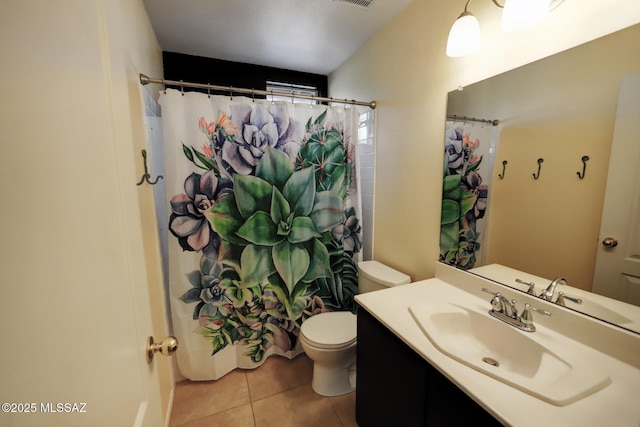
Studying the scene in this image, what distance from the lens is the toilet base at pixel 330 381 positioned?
5.29 feet

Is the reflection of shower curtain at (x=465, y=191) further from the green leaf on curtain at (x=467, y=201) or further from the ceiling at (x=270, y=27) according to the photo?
the ceiling at (x=270, y=27)

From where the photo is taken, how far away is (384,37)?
5.71 ft

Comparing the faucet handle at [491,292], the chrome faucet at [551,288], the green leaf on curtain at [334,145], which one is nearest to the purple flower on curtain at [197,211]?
the green leaf on curtain at [334,145]

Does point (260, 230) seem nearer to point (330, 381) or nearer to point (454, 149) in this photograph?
point (330, 381)

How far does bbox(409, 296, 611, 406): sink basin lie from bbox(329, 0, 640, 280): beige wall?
445 mm

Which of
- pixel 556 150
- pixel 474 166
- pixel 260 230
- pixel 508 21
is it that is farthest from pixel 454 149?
pixel 260 230

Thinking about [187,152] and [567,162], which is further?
[187,152]

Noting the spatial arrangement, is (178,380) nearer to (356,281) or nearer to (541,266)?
(356,281)

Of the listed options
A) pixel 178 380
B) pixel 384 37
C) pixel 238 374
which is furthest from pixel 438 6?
pixel 178 380

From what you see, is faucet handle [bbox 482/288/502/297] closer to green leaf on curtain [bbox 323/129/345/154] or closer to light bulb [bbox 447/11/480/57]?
light bulb [bbox 447/11/480/57]

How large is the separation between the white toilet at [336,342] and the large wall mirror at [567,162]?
0.70 metres

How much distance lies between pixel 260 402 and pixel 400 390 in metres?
1.03

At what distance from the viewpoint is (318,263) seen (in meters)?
1.84

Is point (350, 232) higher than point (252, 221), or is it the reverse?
point (252, 221)
